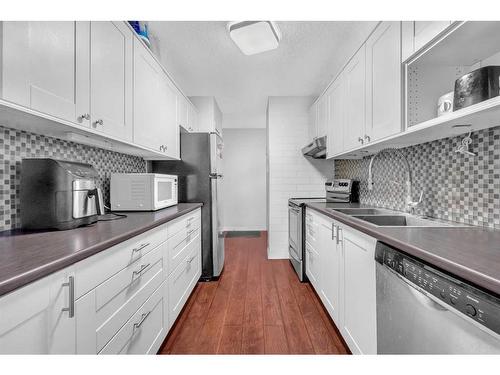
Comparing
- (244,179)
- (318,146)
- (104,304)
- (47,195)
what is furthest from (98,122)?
(244,179)

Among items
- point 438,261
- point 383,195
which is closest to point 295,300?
point 383,195

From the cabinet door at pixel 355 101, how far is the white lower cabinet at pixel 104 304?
1.65m

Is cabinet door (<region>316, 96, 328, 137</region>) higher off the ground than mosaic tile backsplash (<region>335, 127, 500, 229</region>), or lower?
higher

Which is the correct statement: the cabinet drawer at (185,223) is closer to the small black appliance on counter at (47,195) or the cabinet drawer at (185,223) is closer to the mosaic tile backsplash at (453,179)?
the small black appliance on counter at (47,195)

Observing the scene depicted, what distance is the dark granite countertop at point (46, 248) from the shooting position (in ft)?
2.07

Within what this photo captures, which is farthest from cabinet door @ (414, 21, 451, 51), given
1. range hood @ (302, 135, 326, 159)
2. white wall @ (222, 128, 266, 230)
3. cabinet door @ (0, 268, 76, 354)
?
white wall @ (222, 128, 266, 230)

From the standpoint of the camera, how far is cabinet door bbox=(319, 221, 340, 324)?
1714 millimetres

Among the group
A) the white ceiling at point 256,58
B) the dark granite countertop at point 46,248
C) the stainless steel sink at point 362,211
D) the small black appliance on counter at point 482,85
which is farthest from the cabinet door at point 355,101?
the dark granite countertop at point 46,248

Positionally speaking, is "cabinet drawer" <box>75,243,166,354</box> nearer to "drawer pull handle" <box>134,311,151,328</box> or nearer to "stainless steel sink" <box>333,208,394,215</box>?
"drawer pull handle" <box>134,311,151,328</box>

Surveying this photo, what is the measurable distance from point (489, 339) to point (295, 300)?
1817 millimetres

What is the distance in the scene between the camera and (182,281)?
200 centimetres

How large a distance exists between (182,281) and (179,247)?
30 cm

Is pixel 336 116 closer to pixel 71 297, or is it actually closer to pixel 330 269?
pixel 330 269

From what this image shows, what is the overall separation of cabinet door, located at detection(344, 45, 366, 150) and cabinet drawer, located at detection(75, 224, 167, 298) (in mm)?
1748
